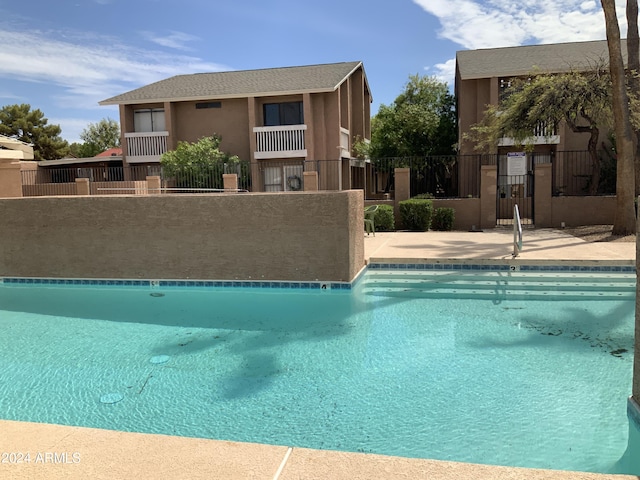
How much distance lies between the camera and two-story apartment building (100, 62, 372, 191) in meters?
23.8

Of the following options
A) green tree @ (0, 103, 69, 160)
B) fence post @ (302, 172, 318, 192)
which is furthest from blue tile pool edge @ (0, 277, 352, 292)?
green tree @ (0, 103, 69, 160)

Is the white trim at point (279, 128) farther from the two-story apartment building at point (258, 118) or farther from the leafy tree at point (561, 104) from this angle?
the leafy tree at point (561, 104)

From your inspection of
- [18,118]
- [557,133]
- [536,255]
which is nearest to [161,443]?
[536,255]

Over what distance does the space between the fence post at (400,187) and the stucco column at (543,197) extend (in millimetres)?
4241

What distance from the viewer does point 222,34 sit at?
18.5m

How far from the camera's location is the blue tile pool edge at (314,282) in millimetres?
9602

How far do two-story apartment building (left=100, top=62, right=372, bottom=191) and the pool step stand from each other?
12810 millimetres

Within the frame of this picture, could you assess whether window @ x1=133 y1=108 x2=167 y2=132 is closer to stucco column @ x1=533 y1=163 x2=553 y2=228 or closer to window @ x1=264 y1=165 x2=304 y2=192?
window @ x1=264 y1=165 x2=304 y2=192

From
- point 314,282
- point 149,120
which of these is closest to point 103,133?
point 149,120

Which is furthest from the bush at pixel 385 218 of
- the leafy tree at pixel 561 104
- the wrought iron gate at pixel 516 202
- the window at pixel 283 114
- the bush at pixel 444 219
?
the window at pixel 283 114

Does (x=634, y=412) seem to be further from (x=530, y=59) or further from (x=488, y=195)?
(x=530, y=59)

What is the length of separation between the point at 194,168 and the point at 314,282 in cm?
1351

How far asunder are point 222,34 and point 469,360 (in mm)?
16316

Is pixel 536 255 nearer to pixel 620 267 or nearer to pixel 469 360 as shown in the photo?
pixel 620 267
